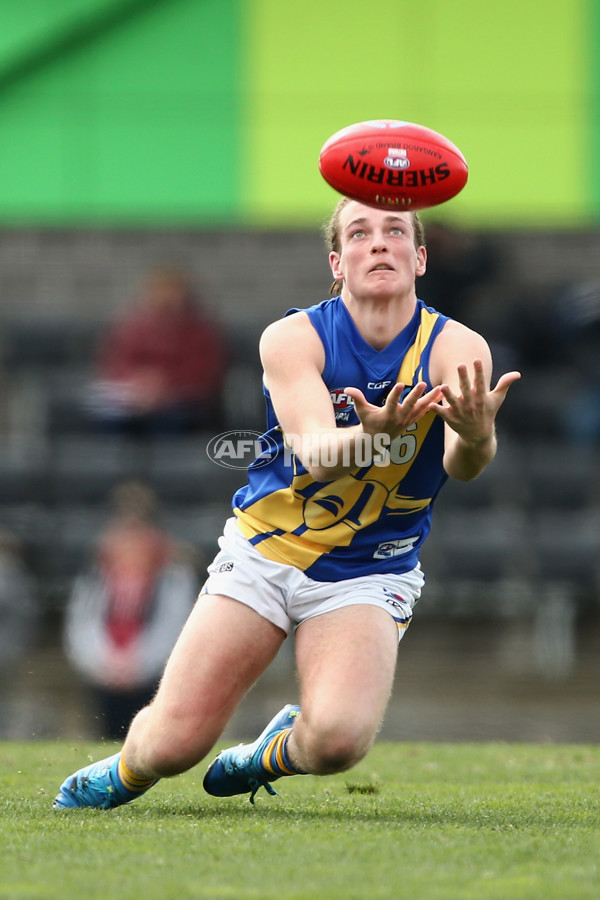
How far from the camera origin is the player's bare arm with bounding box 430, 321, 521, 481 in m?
4.02

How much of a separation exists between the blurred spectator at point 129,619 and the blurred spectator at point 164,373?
1856mm

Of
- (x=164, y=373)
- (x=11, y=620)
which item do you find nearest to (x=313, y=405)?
(x=11, y=620)

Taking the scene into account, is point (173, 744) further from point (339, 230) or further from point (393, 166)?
point (393, 166)

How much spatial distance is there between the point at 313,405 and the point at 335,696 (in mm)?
914

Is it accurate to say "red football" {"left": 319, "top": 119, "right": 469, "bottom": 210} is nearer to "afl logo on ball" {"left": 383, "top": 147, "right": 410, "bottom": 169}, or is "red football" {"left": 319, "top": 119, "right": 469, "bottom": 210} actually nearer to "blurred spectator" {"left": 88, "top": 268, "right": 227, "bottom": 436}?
"afl logo on ball" {"left": 383, "top": 147, "right": 410, "bottom": 169}

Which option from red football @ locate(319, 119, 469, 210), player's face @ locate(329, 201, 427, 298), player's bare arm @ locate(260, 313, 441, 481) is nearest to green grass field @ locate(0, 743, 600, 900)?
player's bare arm @ locate(260, 313, 441, 481)

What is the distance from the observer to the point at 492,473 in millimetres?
11453

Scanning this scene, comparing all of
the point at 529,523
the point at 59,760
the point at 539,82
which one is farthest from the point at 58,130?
the point at 59,760

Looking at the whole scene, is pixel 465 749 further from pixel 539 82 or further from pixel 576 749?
pixel 539 82

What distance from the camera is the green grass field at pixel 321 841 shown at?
3.26 m

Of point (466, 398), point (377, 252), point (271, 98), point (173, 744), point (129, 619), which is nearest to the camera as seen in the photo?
point (466, 398)

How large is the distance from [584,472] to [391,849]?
8110 mm

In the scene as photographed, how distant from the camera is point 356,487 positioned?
4504 millimetres

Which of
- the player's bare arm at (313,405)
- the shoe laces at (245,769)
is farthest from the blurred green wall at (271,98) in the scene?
the shoe laces at (245,769)
